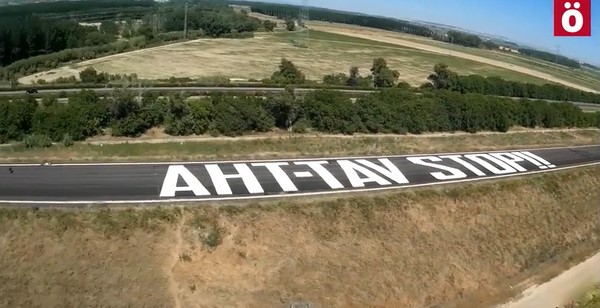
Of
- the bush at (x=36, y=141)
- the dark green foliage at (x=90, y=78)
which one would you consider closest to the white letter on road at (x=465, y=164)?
the bush at (x=36, y=141)

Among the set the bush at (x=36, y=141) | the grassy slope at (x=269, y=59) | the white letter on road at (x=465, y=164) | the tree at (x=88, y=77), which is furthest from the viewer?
the grassy slope at (x=269, y=59)

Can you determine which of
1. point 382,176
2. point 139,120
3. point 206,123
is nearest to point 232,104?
point 206,123

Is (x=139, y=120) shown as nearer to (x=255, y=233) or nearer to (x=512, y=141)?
(x=255, y=233)

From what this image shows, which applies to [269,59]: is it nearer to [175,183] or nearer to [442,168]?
[442,168]

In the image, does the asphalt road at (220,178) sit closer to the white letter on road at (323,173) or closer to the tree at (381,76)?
the white letter on road at (323,173)

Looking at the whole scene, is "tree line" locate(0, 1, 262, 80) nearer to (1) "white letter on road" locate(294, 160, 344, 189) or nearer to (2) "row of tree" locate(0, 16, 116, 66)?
(2) "row of tree" locate(0, 16, 116, 66)

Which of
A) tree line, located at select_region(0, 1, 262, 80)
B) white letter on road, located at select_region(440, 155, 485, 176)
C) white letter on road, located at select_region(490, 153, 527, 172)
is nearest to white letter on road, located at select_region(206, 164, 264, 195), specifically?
white letter on road, located at select_region(440, 155, 485, 176)
